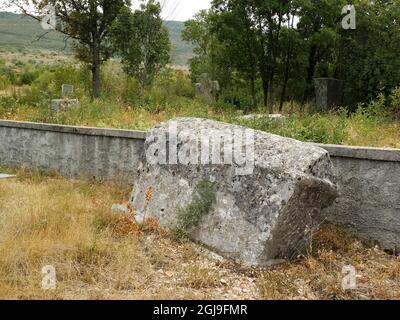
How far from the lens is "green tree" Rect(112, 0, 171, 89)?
17.2 metres

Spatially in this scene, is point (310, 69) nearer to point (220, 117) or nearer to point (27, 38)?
point (220, 117)

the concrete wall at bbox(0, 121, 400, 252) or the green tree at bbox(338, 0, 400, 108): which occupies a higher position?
the green tree at bbox(338, 0, 400, 108)

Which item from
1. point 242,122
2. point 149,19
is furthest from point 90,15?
point 242,122

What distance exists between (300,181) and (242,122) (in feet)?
11.0

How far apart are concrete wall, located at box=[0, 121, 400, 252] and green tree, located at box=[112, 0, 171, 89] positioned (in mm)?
8522

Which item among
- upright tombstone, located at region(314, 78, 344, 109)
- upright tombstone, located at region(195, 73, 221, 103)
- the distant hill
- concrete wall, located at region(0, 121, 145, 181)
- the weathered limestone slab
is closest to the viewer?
the weathered limestone slab

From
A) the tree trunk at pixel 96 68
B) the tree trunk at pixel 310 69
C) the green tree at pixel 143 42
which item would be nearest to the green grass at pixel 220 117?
the tree trunk at pixel 96 68

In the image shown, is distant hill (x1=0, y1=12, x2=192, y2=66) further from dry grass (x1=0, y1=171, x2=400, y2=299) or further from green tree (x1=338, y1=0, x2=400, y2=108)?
dry grass (x1=0, y1=171, x2=400, y2=299)

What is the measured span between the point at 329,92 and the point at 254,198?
34.0 ft

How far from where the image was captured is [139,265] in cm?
439

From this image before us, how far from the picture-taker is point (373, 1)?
590 inches

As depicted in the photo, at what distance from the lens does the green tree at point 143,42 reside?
17219 mm

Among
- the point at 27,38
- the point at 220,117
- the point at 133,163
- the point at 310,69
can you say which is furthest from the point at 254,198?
the point at 27,38

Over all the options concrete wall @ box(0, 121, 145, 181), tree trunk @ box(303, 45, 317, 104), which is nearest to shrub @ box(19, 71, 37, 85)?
tree trunk @ box(303, 45, 317, 104)
